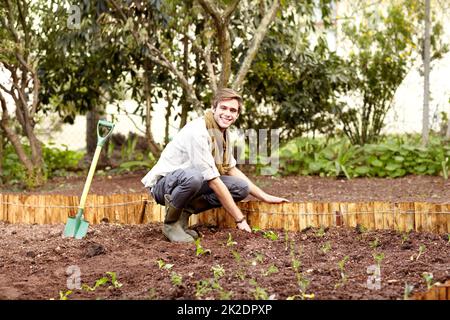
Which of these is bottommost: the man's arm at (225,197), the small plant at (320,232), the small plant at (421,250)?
the small plant at (421,250)

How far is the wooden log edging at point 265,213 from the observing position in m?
4.83

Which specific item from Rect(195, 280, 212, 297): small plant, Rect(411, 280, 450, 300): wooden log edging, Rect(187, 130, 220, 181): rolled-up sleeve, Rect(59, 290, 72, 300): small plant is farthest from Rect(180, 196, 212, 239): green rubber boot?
Rect(411, 280, 450, 300): wooden log edging

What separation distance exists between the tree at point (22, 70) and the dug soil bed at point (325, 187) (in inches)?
12.3

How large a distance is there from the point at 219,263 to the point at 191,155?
809 mm

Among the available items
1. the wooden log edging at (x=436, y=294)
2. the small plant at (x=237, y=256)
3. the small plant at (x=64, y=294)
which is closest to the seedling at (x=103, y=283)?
the small plant at (x=64, y=294)

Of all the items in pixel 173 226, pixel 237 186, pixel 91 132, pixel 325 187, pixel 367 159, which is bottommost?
pixel 173 226

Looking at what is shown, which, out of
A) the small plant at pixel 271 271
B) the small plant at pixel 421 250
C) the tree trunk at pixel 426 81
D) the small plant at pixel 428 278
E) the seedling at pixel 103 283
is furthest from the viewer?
the tree trunk at pixel 426 81

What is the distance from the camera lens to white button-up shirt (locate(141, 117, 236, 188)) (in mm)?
4652

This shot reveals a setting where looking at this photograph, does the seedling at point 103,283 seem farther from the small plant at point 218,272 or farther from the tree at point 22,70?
the tree at point 22,70

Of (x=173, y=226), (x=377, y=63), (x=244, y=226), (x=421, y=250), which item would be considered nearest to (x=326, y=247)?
(x=421, y=250)

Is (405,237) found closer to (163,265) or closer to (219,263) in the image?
(219,263)

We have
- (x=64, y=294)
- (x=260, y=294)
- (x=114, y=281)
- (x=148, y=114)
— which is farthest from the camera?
(x=148, y=114)

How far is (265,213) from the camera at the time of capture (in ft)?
17.0
